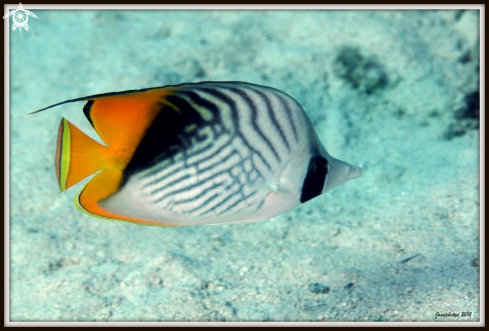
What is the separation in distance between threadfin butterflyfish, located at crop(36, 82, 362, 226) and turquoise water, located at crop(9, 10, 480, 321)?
0.87 m

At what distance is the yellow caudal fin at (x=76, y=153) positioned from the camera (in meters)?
1.61

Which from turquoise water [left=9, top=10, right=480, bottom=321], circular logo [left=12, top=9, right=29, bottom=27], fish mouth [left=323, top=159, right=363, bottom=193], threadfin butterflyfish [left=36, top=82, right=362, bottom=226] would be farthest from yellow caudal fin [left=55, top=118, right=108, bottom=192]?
circular logo [left=12, top=9, right=29, bottom=27]

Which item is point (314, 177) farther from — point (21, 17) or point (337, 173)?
point (21, 17)

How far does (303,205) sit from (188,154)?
1.76 meters

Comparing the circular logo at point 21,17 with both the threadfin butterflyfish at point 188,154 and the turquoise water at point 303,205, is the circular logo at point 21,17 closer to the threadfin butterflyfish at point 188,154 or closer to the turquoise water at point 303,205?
the turquoise water at point 303,205

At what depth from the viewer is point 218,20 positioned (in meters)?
5.52

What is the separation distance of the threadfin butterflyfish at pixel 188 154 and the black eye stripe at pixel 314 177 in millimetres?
19

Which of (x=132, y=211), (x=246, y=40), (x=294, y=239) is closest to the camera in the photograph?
(x=132, y=211)

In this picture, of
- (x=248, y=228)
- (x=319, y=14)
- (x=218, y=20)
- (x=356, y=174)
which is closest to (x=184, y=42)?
(x=218, y=20)

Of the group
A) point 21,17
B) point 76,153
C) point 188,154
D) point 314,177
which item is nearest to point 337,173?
point 314,177

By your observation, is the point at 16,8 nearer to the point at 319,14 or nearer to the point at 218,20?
the point at 218,20

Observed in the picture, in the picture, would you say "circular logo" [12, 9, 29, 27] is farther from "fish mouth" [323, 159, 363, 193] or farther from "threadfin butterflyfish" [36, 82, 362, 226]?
"fish mouth" [323, 159, 363, 193]

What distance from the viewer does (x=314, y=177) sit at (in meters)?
1.80

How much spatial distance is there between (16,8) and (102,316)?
2741 millimetres
